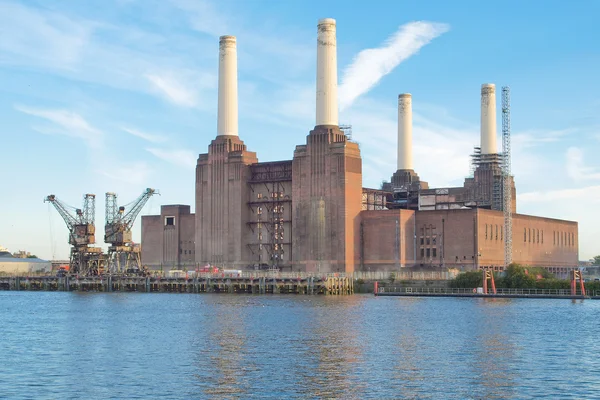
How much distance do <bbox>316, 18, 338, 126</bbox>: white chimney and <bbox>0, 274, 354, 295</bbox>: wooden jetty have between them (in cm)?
2889

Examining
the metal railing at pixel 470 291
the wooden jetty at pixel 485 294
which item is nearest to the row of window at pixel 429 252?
the metal railing at pixel 470 291

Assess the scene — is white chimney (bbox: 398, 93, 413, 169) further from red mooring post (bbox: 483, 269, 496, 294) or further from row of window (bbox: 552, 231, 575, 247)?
red mooring post (bbox: 483, 269, 496, 294)

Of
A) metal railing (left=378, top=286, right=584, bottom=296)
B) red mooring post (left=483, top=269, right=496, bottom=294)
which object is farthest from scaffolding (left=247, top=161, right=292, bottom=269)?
red mooring post (left=483, top=269, right=496, bottom=294)

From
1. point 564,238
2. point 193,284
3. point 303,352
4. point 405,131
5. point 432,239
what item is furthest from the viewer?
point 564,238

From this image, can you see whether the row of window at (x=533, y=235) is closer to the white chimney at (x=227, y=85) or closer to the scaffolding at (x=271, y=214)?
the scaffolding at (x=271, y=214)

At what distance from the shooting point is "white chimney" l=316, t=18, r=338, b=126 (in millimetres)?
154375

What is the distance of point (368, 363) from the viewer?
188 feet

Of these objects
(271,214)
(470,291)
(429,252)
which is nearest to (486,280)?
(470,291)

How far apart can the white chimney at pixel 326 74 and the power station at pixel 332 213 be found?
0.16 meters

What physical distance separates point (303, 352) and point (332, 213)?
92.5m

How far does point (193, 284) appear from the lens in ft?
484

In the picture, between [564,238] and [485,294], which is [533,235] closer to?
[564,238]

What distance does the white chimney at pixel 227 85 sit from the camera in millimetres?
166250

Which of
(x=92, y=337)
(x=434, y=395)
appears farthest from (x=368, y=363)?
(x=92, y=337)
